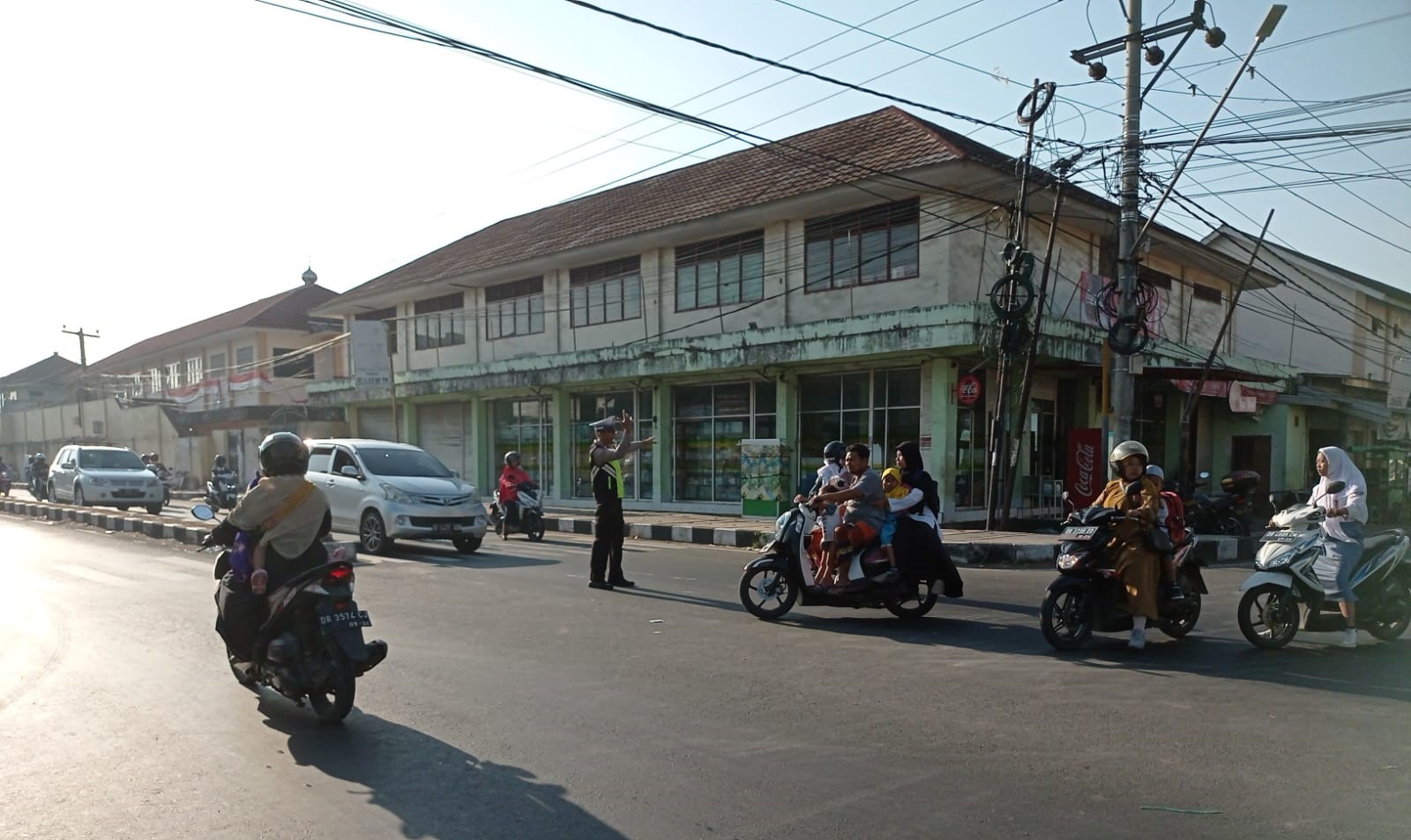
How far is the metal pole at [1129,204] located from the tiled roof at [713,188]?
11.0 ft

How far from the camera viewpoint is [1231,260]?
2714 centimetres

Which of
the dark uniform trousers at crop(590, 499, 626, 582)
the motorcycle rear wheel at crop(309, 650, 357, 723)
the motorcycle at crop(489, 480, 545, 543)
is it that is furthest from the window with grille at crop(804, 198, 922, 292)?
the motorcycle rear wheel at crop(309, 650, 357, 723)

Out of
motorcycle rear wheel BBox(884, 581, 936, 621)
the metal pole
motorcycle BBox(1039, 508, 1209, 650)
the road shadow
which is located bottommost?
the road shadow

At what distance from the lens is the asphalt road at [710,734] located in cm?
Answer: 406

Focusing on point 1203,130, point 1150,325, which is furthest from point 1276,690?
point 1150,325

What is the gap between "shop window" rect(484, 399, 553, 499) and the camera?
2775 cm

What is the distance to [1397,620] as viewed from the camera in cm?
756

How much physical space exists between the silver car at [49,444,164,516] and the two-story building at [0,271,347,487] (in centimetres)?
930

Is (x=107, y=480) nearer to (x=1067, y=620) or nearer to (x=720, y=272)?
(x=720, y=272)

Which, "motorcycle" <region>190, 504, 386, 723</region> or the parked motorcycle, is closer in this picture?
"motorcycle" <region>190, 504, 386, 723</region>

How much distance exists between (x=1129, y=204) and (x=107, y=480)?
79.0 feet

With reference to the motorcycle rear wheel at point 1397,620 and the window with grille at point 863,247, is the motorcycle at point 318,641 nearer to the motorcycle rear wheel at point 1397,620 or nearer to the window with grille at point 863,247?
the motorcycle rear wheel at point 1397,620

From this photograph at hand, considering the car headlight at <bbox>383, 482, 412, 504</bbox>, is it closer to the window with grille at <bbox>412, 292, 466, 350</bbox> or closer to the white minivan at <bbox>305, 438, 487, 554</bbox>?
the white minivan at <bbox>305, 438, 487, 554</bbox>

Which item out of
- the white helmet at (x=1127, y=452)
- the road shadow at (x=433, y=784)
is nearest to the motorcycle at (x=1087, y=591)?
the white helmet at (x=1127, y=452)
